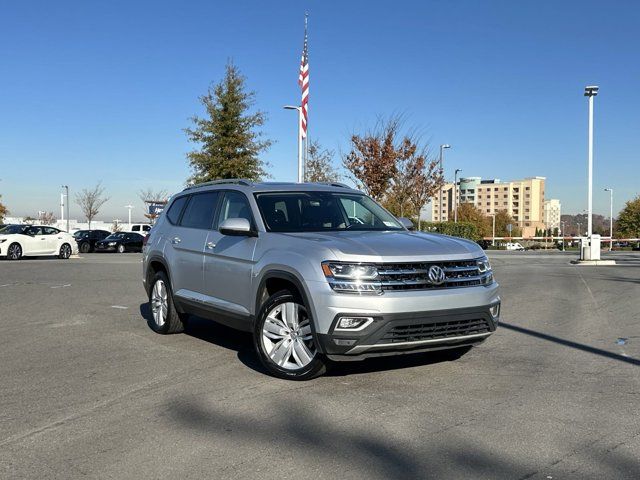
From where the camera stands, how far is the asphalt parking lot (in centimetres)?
379

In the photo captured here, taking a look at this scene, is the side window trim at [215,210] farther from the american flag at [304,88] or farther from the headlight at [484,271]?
the american flag at [304,88]

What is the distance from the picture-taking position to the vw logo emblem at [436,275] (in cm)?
542

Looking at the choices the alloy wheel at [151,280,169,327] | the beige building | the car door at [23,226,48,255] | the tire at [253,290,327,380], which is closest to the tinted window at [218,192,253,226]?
the tire at [253,290,327,380]

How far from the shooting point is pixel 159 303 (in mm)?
8258

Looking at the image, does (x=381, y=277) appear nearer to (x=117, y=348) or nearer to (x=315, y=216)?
(x=315, y=216)

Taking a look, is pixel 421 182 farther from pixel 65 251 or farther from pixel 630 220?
pixel 630 220

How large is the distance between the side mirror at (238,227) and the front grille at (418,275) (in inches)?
60.7

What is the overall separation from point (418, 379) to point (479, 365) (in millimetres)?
917

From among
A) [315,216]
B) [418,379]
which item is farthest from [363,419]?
[315,216]

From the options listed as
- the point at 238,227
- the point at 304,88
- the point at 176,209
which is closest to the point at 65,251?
the point at 304,88

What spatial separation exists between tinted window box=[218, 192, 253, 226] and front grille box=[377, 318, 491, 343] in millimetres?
2088

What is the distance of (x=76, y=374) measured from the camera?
6066mm

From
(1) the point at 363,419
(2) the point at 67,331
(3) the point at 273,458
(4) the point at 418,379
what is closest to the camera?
(3) the point at 273,458

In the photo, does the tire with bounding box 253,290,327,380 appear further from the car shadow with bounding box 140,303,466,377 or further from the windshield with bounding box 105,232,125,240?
the windshield with bounding box 105,232,125,240
